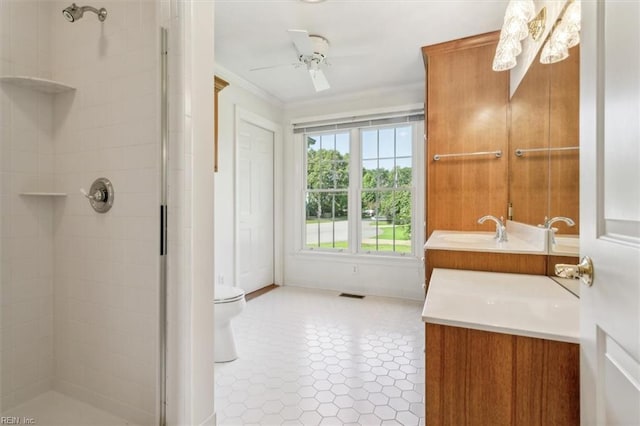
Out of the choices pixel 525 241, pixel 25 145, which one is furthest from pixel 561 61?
pixel 25 145

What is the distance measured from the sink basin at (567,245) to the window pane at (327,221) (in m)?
2.72

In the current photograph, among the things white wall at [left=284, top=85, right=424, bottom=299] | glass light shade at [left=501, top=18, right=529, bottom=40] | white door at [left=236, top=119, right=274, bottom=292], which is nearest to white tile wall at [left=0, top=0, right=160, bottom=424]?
glass light shade at [left=501, top=18, right=529, bottom=40]

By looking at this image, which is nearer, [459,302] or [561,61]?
[459,302]

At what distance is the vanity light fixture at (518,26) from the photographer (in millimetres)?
1752

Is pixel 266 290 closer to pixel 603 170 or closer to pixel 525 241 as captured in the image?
pixel 525 241

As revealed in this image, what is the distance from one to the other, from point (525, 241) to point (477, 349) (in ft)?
4.14

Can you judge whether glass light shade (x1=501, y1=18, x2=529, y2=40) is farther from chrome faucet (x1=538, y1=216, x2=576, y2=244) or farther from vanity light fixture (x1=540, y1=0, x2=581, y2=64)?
chrome faucet (x1=538, y1=216, x2=576, y2=244)

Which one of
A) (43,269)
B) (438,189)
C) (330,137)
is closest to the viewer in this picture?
(43,269)

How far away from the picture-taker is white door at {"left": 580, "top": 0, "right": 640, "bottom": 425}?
0.61 m

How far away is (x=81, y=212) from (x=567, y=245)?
2.25 meters

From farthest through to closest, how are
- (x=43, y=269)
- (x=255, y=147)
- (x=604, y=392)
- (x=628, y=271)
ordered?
(x=255, y=147), (x=43, y=269), (x=604, y=392), (x=628, y=271)

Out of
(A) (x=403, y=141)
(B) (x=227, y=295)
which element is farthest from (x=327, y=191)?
(B) (x=227, y=295)

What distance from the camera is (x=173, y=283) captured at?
127 cm

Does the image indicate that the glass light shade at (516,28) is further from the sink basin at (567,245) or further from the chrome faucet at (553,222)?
the sink basin at (567,245)
